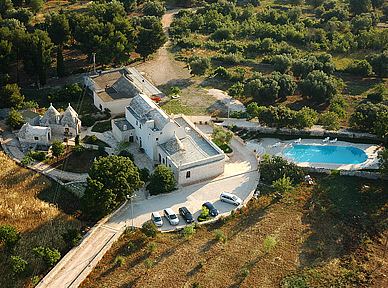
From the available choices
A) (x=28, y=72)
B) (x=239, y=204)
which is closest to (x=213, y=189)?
(x=239, y=204)

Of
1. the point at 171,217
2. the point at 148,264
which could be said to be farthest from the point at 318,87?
the point at 148,264

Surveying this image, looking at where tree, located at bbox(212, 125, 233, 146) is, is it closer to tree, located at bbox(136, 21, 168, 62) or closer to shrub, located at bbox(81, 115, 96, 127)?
shrub, located at bbox(81, 115, 96, 127)

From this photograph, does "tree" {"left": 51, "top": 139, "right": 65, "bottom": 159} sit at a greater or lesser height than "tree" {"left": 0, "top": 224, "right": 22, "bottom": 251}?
greater

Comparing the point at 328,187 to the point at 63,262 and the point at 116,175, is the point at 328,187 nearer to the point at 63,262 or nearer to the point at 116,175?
the point at 116,175

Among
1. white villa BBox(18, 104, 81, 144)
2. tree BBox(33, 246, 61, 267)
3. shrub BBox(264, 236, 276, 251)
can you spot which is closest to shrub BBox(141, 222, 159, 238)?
tree BBox(33, 246, 61, 267)

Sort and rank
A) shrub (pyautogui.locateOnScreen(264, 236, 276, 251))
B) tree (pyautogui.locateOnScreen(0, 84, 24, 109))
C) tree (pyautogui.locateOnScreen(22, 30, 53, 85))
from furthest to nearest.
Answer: tree (pyautogui.locateOnScreen(22, 30, 53, 85)) < tree (pyautogui.locateOnScreen(0, 84, 24, 109)) < shrub (pyautogui.locateOnScreen(264, 236, 276, 251))

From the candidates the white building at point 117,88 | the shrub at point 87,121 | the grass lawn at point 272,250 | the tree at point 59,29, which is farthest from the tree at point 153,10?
the grass lawn at point 272,250

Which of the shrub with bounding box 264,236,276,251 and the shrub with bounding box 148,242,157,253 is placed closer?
the shrub with bounding box 148,242,157,253
